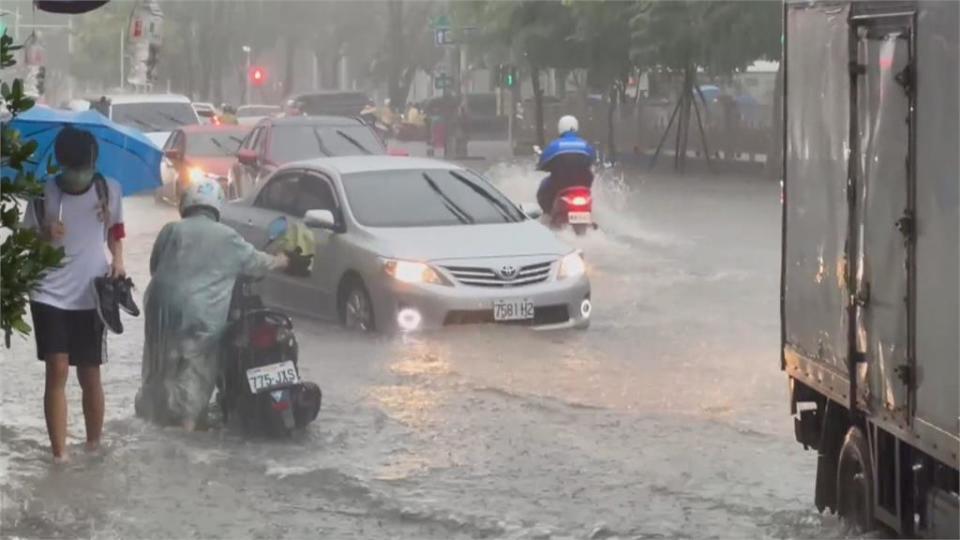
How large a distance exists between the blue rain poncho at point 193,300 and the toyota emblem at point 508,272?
3995 mm

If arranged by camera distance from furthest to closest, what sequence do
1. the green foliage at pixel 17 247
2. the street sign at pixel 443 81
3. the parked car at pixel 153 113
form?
1. the street sign at pixel 443 81
2. the parked car at pixel 153 113
3. the green foliage at pixel 17 247

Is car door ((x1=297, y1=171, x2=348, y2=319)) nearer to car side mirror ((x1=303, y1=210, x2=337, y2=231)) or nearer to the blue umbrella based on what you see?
car side mirror ((x1=303, y1=210, x2=337, y2=231))

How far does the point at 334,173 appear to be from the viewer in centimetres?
1633

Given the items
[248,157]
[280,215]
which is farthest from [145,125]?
[280,215]

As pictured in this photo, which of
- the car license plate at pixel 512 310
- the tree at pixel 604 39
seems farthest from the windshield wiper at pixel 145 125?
the car license plate at pixel 512 310

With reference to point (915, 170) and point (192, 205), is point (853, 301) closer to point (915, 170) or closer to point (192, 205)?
point (915, 170)

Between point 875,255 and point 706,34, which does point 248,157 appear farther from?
point 875,255

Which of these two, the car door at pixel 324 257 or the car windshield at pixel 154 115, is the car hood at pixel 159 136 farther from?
the car door at pixel 324 257

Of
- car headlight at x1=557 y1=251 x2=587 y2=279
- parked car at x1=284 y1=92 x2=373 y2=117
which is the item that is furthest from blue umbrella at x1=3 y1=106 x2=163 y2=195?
parked car at x1=284 y1=92 x2=373 y2=117

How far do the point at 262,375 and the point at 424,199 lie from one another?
17.5 ft

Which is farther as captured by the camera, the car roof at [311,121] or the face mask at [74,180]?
the car roof at [311,121]

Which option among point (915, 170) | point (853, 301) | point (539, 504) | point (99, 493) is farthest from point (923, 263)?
point (99, 493)

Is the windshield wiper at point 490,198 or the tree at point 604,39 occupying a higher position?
the tree at point 604,39

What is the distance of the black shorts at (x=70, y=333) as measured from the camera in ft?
32.3
